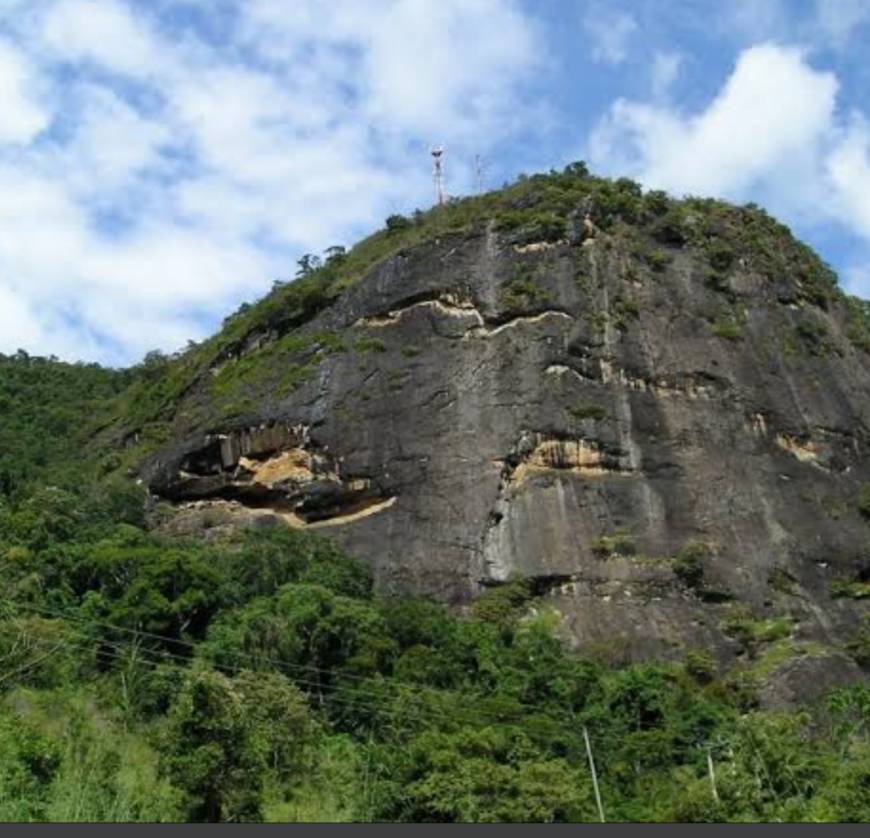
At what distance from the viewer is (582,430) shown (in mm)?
44250

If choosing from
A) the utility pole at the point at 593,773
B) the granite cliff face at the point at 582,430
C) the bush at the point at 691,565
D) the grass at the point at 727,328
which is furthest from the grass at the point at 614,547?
the grass at the point at 727,328

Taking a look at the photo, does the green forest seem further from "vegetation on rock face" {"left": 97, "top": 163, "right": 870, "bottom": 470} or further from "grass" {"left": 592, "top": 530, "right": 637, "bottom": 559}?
"vegetation on rock face" {"left": 97, "top": 163, "right": 870, "bottom": 470}

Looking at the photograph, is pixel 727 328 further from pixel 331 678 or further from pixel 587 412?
pixel 331 678

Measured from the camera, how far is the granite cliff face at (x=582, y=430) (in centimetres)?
4106

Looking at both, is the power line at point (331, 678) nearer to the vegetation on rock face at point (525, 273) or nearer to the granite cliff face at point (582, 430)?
the granite cliff face at point (582, 430)

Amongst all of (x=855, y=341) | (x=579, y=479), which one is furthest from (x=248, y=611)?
(x=855, y=341)

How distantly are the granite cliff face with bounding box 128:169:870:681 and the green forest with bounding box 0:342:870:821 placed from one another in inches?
74.2

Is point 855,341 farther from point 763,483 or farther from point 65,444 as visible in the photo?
point 65,444

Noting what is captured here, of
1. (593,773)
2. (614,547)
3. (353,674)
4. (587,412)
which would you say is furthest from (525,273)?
(593,773)

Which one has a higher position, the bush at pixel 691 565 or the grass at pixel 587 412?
the grass at pixel 587 412

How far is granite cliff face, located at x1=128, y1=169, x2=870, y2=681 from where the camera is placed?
41062mm

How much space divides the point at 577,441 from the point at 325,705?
14.5 meters

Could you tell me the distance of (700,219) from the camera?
52812 mm

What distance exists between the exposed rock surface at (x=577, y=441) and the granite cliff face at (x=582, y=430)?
0.08 m
